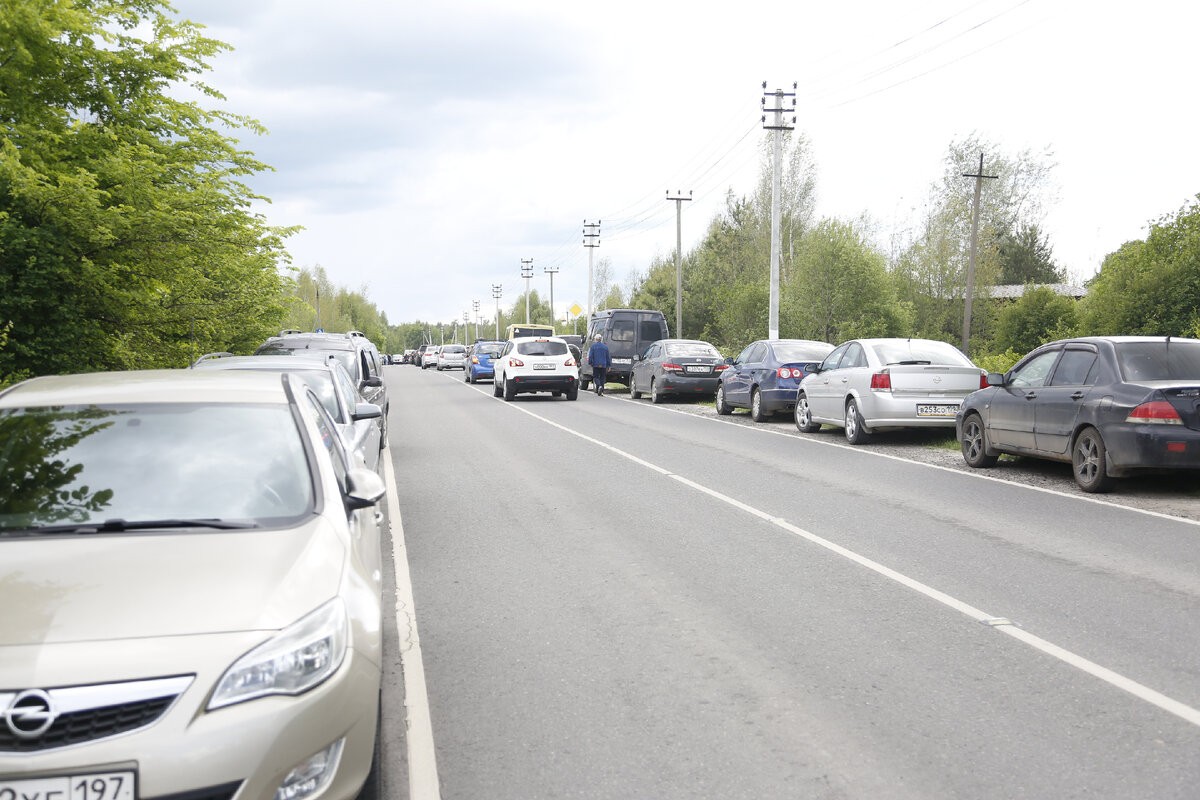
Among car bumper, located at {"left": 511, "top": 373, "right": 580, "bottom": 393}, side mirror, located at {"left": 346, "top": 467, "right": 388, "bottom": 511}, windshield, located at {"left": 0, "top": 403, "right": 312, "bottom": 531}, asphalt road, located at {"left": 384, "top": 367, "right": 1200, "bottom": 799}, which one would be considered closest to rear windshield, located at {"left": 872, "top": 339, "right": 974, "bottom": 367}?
asphalt road, located at {"left": 384, "top": 367, "right": 1200, "bottom": 799}

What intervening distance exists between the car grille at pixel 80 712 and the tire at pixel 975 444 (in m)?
11.2

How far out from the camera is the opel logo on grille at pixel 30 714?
254 cm

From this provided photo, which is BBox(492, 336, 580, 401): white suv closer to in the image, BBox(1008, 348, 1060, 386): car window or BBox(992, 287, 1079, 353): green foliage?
BBox(1008, 348, 1060, 386): car window

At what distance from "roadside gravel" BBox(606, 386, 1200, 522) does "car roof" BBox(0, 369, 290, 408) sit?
26.5ft

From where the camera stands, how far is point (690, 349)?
2573 centimetres

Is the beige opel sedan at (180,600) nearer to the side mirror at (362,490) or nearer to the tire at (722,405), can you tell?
the side mirror at (362,490)

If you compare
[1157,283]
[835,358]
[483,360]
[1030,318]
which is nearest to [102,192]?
[835,358]

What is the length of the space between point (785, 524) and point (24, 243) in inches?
395

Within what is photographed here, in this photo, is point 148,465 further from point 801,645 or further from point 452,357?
point 452,357

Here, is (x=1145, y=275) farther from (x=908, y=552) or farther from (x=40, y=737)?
(x=40, y=737)

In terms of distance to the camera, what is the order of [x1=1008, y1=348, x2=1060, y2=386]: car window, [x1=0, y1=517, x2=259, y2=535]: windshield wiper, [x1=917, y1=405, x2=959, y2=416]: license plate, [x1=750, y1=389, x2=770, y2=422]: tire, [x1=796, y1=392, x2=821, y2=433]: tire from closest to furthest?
[x1=0, y1=517, x2=259, y2=535]: windshield wiper, [x1=1008, y1=348, x2=1060, y2=386]: car window, [x1=917, y1=405, x2=959, y2=416]: license plate, [x1=796, y1=392, x2=821, y2=433]: tire, [x1=750, y1=389, x2=770, y2=422]: tire

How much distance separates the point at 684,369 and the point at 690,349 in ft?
2.94

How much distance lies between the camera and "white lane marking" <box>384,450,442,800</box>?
3.61 m

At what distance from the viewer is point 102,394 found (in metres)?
4.27
